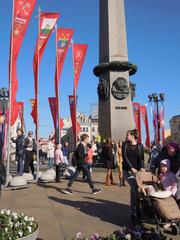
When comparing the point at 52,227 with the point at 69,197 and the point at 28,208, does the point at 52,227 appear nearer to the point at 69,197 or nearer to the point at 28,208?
the point at 28,208

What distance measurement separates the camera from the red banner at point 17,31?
12509 millimetres

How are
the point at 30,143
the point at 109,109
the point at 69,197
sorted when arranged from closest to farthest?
the point at 69,197
the point at 30,143
the point at 109,109

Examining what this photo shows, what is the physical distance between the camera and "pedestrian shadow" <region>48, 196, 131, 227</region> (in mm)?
7230

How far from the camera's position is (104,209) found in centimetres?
829

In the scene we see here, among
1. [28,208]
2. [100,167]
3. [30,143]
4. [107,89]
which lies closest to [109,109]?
[107,89]

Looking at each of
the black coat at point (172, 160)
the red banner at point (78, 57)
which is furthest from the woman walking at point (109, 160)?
the red banner at point (78, 57)

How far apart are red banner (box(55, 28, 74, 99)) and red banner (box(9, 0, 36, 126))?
542 cm

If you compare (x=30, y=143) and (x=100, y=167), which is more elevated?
(x=30, y=143)

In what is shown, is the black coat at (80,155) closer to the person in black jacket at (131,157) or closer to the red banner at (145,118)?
the person in black jacket at (131,157)

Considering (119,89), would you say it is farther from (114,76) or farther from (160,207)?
(160,207)

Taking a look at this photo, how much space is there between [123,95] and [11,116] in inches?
345

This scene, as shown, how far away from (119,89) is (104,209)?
12.2 metres

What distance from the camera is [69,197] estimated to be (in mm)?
10000

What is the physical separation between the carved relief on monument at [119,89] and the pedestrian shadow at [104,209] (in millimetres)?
10639
